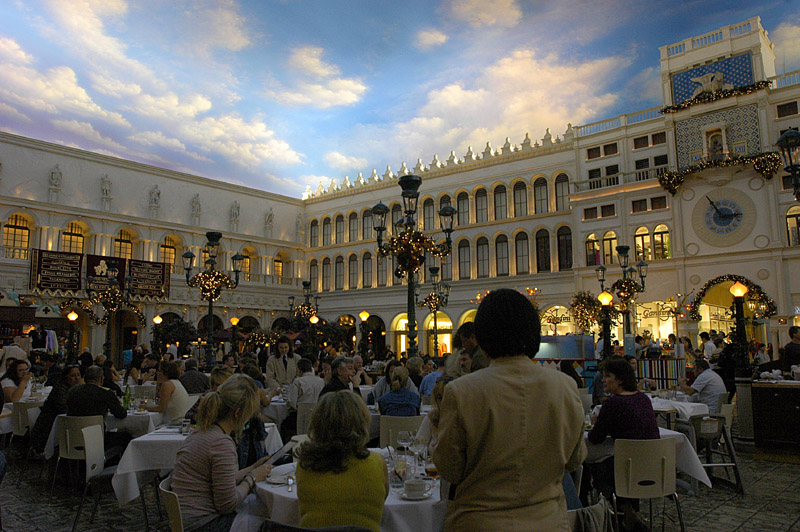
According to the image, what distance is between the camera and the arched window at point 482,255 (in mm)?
28562

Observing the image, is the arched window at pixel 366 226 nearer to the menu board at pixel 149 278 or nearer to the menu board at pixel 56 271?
the menu board at pixel 149 278

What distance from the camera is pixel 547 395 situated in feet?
6.27

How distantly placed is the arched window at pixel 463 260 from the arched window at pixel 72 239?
1792 centimetres

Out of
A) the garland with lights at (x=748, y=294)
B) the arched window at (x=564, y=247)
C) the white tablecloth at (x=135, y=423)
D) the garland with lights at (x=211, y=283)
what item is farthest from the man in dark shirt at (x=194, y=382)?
the arched window at (x=564, y=247)

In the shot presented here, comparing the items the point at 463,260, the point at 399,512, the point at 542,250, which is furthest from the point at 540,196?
the point at 399,512

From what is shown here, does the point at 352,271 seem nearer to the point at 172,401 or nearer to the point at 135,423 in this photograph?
the point at 135,423

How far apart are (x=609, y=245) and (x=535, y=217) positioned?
3.97 metres

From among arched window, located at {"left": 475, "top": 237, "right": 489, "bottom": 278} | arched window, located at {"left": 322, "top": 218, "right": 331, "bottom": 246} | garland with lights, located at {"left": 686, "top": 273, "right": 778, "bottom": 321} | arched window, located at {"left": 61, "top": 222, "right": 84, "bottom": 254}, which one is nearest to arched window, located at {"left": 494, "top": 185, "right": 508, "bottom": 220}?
arched window, located at {"left": 475, "top": 237, "right": 489, "bottom": 278}

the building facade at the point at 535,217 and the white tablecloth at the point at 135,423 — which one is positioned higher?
the building facade at the point at 535,217

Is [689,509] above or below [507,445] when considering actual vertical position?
below

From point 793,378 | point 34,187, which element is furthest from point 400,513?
point 34,187

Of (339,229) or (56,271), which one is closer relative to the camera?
(56,271)

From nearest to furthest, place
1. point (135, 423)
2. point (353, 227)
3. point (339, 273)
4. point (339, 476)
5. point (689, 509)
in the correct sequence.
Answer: point (339, 476)
point (689, 509)
point (135, 423)
point (353, 227)
point (339, 273)

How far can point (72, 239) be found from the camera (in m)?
26.1
